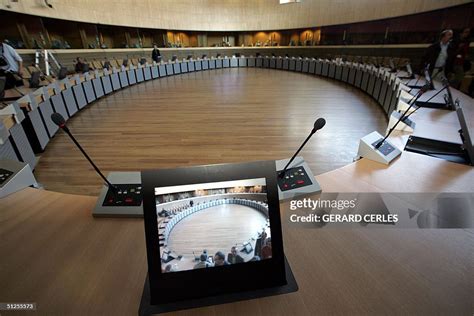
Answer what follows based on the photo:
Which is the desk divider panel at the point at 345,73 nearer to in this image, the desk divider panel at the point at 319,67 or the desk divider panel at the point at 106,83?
the desk divider panel at the point at 319,67

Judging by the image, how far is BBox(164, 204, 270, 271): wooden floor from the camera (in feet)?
2.40

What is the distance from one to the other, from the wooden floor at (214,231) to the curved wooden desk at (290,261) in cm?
17

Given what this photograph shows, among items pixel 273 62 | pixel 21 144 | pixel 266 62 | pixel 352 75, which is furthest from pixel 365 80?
pixel 21 144

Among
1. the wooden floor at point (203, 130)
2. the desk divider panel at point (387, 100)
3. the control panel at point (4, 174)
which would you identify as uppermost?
the control panel at point (4, 174)

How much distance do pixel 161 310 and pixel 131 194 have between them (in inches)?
24.4

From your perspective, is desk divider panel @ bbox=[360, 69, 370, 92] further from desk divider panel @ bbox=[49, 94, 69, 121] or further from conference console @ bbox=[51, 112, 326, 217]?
desk divider panel @ bbox=[49, 94, 69, 121]

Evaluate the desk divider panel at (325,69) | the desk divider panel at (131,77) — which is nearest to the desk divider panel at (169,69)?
the desk divider panel at (131,77)

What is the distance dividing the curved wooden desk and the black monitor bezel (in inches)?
2.2

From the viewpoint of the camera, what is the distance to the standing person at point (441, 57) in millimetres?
4602

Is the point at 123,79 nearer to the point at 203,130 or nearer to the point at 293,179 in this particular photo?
the point at 203,130

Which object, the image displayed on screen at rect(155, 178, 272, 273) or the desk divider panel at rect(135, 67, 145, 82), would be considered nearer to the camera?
the image displayed on screen at rect(155, 178, 272, 273)

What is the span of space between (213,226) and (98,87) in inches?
285

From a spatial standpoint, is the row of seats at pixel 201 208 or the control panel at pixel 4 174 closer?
the row of seats at pixel 201 208

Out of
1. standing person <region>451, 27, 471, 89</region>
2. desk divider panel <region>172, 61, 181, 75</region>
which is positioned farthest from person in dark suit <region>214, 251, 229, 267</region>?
desk divider panel <region>172, 61, 181, 75</region>
